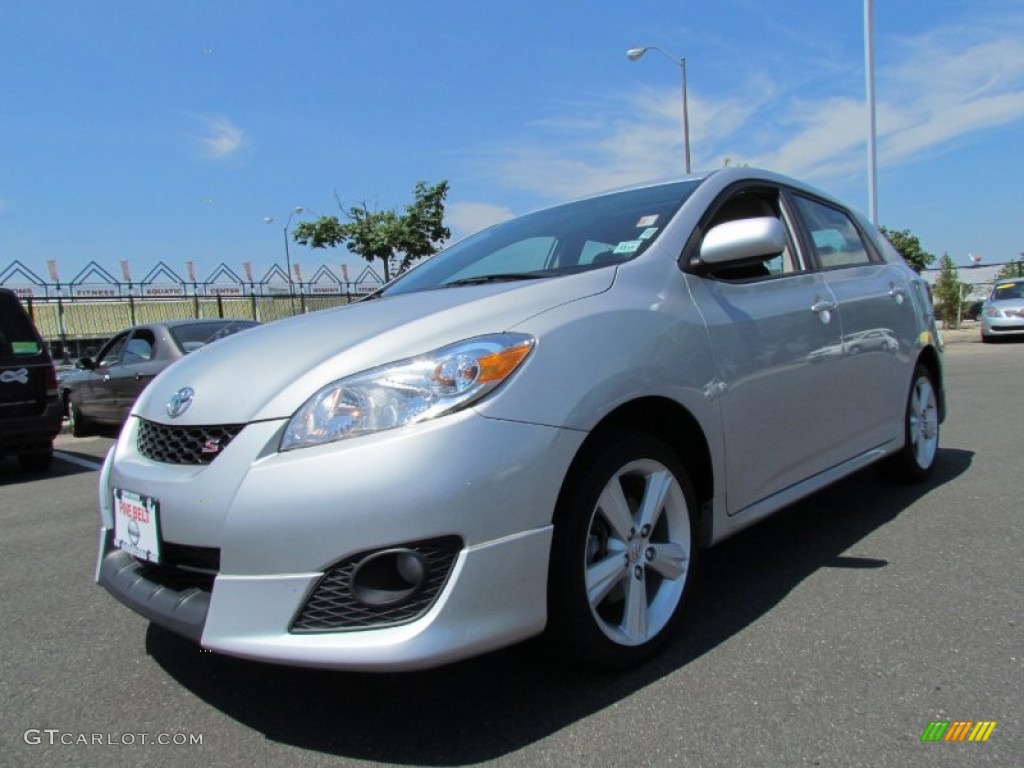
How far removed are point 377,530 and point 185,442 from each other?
29.1 inches

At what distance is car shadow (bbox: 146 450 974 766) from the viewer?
2012 millimetres

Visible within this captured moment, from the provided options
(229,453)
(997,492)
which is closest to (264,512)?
(229,453)

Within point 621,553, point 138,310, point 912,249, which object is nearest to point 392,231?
point 138,310

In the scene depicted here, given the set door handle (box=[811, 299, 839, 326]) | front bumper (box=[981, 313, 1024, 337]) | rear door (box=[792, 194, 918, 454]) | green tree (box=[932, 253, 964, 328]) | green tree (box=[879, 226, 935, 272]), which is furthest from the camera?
green tree (box=[879, 226, 935, 272])

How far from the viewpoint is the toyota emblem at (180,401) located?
7.41 ft

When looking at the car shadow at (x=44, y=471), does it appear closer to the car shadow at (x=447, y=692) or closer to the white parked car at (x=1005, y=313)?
the car shadow at (x=447, y=692)

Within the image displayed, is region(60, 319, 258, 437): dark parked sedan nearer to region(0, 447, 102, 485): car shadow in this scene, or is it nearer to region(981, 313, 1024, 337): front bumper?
region(0, 447, 102, 485): car shadow

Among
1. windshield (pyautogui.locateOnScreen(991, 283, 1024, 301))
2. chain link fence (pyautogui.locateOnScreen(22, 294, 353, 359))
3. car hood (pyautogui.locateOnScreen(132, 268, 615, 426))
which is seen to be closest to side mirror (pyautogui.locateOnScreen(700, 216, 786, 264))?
car hood (pyautogui.locateOnScreen(132, 268, 615, 426))

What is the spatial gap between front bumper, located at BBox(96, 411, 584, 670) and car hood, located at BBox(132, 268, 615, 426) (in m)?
0.14

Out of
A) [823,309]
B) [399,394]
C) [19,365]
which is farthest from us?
[19,365]

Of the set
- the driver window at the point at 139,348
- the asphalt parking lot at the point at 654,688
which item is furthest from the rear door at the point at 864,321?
the driver window at the point at 139,348

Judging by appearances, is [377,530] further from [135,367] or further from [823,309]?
[135,367]

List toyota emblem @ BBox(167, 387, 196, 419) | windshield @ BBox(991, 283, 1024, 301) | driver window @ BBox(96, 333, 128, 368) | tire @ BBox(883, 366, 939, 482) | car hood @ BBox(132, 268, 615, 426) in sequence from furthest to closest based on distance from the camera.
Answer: windshield @ BBox(991, 283, 1024, 301) < driver window @ BBox(96, 333, 128, 368) < tire @ BBox(883, 366, 939, 482) < toyota emblem @ BBox(167, 387, 196, 419) < car hood @ BBox(132, 268, 615, 426)

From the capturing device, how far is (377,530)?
1837 millimetres
